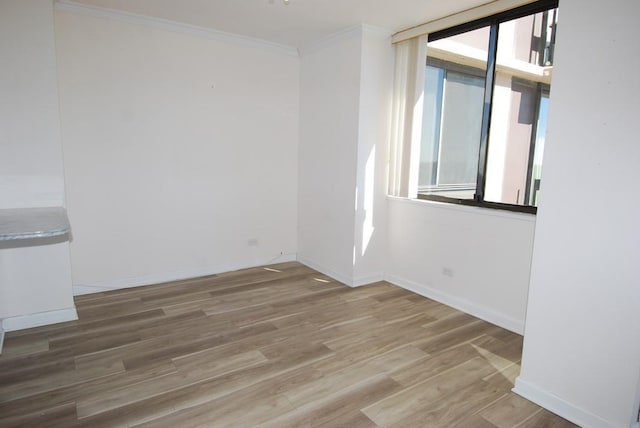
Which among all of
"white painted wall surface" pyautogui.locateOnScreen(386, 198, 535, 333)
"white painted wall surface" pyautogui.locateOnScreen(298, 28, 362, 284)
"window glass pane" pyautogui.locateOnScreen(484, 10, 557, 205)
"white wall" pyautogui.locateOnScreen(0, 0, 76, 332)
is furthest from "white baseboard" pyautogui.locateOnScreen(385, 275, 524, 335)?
"white wall" pyautogui.locateOnScreen(0, 0, 76, 332)

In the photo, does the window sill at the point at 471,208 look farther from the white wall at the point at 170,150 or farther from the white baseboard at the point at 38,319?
the white baseboard at the point at 38,319

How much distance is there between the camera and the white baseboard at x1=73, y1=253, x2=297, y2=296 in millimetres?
4008

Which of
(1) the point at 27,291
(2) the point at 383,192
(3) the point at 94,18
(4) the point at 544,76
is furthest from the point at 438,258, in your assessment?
(3) the point at 94,18

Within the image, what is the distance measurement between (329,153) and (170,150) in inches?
71.1

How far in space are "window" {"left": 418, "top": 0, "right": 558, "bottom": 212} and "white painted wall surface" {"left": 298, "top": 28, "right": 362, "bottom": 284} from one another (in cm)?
87

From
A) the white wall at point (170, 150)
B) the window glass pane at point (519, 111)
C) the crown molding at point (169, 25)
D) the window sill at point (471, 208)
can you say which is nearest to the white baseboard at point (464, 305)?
the window sill at point (471, 208)

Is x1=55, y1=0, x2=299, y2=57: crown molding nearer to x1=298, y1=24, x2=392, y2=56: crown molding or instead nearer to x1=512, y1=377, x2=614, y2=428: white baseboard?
x1=298, y1=24, x2=392, y2=56: crown molding

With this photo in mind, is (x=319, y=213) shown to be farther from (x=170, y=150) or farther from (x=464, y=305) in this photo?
(x=464, y=305)

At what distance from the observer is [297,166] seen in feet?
17.3

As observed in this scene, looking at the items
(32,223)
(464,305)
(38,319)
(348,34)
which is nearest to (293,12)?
(348,34)

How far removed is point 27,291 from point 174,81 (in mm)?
2479

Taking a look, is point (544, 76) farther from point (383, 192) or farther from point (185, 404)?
point (185, 404)

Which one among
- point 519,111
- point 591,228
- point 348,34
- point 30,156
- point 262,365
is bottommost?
point 262,365

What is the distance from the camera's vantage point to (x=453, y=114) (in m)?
3.97
